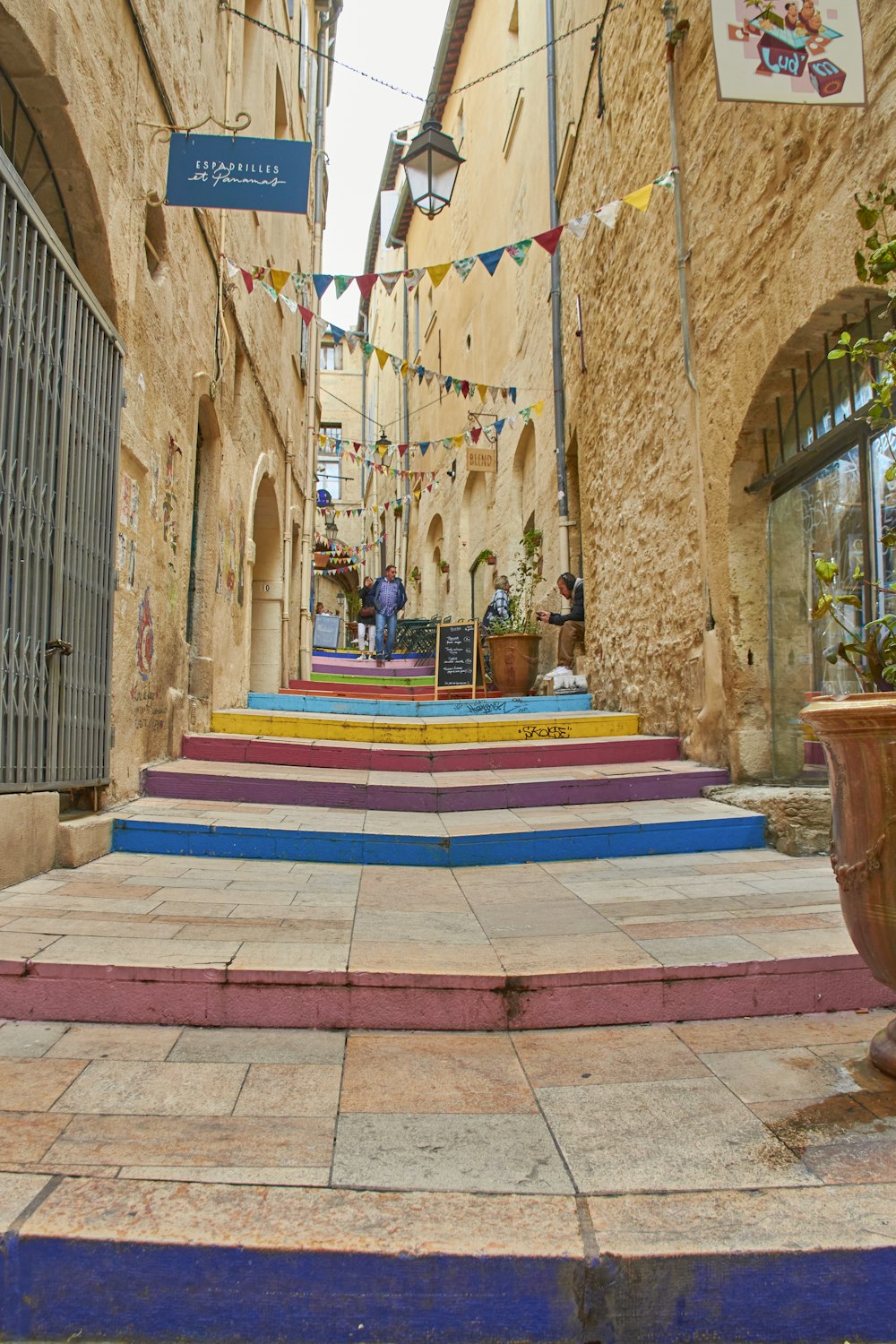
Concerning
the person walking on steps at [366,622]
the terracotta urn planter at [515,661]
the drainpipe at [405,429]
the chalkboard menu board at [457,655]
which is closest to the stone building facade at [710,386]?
the terracotta urn planter at [515,661]

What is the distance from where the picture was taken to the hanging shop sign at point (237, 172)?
15.0ft

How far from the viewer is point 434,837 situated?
4352mm

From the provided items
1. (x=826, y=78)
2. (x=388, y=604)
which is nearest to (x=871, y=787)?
(x=826, y=78)

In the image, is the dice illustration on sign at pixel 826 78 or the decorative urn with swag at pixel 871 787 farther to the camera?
the dice illustration on sign at pixel 826 78

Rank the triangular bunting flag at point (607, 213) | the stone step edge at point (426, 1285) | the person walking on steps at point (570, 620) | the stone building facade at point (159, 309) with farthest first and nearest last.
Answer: the person walking on steps at point (570, 620) < the triangular bunting flag at point (607, 213) < the stone building facade at point (159, 309) < the stone step edge at point (426, 1285)

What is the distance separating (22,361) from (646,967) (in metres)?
3.29

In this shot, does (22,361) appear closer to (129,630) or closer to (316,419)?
(129,630)

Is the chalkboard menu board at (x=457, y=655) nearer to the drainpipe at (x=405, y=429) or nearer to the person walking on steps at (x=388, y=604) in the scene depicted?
the person walking on steps at (x=388, y=604)

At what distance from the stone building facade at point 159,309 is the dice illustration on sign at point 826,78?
10.5 feet

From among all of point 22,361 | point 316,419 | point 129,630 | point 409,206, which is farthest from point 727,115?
point 409,206

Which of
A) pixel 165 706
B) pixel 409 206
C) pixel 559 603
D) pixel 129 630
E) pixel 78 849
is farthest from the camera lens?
pixel 409 206

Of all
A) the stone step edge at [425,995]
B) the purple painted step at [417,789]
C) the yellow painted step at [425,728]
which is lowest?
the stone step edge at [425,995]

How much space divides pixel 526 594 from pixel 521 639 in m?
1.74

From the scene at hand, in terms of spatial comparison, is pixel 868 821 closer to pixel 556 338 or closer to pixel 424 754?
pixel 424 754
